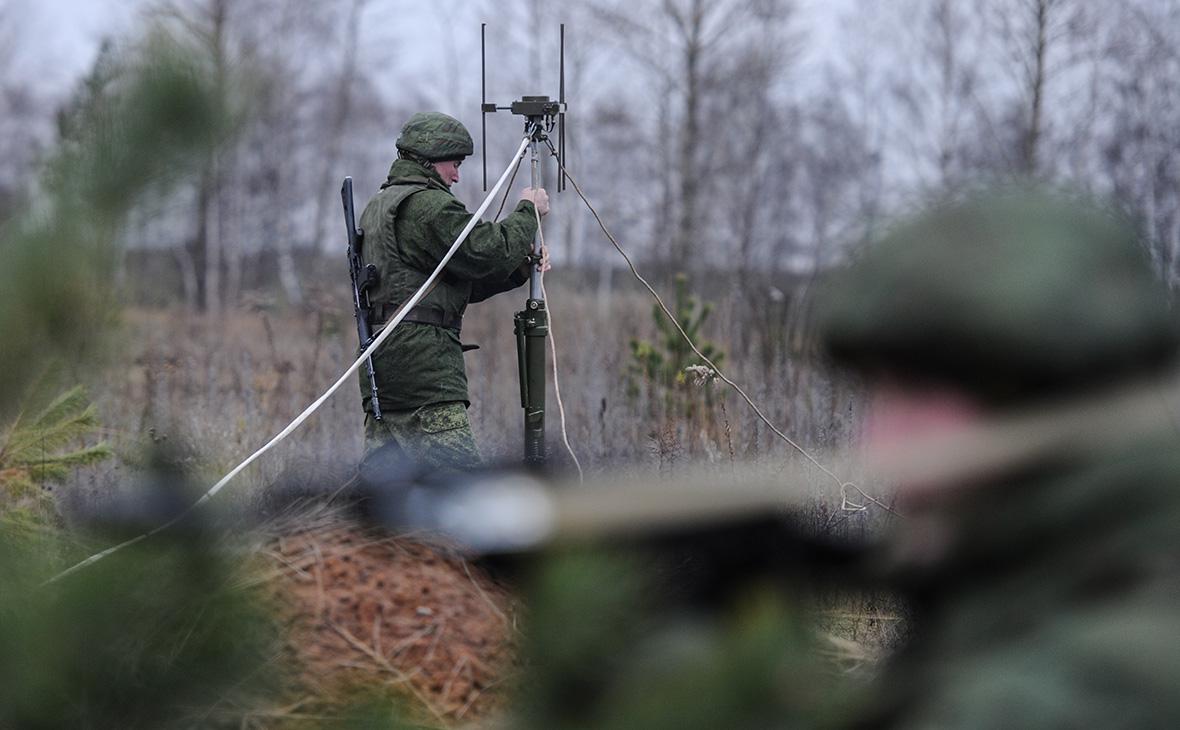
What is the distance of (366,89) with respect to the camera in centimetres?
2733

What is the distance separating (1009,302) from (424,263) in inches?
141

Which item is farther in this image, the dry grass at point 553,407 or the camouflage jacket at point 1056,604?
the dry grass at point 553,407

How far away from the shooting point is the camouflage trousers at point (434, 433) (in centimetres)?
426

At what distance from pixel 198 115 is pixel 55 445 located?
1.57m

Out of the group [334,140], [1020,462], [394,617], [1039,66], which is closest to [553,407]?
[394,617]

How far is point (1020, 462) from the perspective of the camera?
2.85ft

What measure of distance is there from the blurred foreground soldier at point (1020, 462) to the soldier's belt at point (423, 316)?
3.41m

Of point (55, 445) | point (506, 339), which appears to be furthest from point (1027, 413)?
point (506, 339)

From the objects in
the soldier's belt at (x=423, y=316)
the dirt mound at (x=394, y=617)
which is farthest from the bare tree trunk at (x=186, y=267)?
the soldier's belt at (x=423, y=316)

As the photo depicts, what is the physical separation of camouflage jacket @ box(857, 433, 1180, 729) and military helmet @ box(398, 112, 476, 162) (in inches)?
144

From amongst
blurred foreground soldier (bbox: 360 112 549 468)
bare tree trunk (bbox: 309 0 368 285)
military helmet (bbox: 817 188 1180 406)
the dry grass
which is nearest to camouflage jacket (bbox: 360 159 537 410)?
blurred foreground soldier (bbox: 360 112 549 468)

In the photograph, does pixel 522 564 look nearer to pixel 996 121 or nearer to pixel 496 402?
pixel 496 402

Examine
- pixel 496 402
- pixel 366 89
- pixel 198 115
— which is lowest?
pixel 496 402

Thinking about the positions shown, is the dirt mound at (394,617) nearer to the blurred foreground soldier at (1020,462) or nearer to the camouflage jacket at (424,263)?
the blurred foreground soldier at (1020,462)
